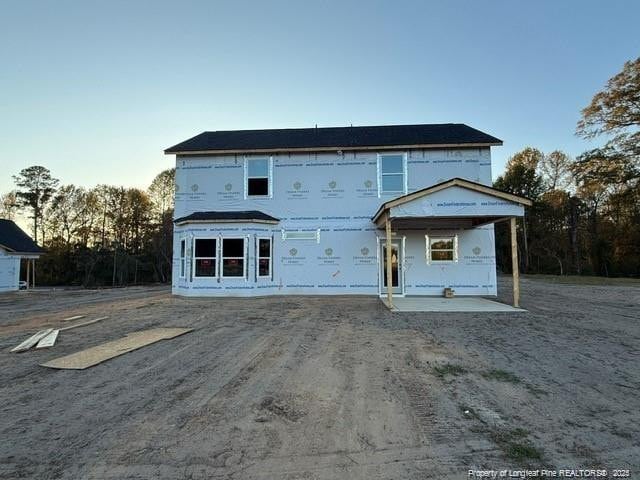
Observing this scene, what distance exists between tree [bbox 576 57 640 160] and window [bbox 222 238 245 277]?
27.4 meters

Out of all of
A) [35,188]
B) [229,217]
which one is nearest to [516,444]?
[229,217]

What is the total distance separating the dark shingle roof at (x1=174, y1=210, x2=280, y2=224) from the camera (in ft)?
44.7

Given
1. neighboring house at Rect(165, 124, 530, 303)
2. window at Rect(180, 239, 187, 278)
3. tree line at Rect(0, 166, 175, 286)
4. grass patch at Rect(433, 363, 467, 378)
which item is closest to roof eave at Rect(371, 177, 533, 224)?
neighboring house at Rect(165, 124, 530, 303)

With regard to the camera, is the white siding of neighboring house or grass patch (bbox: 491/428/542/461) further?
the white siding of neighboring house

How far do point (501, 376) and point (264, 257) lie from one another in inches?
427

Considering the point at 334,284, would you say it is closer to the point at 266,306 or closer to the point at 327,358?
the point at 266,306

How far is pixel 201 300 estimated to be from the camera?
12781 millimetres

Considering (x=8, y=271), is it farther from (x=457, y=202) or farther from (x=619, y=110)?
(x=619, y=110)

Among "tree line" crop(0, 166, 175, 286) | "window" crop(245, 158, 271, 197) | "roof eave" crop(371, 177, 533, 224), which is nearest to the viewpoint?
"roof eave" crop(371, 177, 533, 224)

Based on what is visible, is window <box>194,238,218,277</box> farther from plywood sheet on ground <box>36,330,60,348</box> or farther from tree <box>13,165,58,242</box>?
tree <box>13,165,58,242</box>

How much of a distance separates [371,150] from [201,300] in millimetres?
9684

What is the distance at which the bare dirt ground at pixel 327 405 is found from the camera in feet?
8.38

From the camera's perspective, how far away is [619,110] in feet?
77.3

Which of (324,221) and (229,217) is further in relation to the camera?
(324,221)
